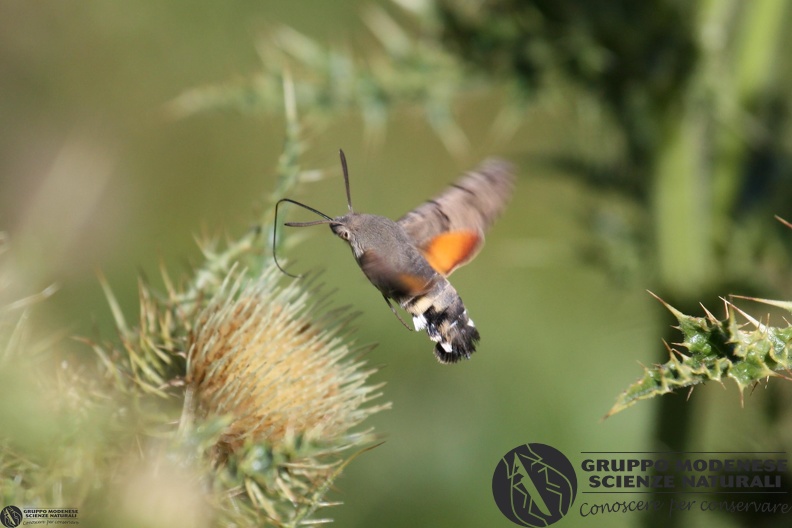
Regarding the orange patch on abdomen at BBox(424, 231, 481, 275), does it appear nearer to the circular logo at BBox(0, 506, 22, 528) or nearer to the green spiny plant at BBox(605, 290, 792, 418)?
the green spiny plant at BBox(605, 290, 792, 418)

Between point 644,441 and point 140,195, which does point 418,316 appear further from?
point 140,195

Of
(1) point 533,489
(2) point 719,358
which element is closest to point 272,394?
(1) point 533,489

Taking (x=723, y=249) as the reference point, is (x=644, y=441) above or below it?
below

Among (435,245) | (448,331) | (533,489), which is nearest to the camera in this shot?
(448,331)

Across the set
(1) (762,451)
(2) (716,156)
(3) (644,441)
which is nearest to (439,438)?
(3) (644,441)

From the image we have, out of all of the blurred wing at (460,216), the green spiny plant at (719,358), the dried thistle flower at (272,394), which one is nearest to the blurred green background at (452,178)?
the dried thistle flower at (272,394)

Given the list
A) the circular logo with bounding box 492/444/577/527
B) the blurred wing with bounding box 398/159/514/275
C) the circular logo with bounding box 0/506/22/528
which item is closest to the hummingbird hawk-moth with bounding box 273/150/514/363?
the blurred wing with bounding box 398/159/514/275

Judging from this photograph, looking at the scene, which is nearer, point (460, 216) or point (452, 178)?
point (460, 216)

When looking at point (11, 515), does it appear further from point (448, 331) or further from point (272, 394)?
point (448, 331)
